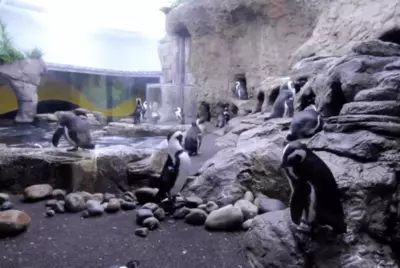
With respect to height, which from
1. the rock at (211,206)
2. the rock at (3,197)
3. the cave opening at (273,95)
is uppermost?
the cave opening at (273,95)

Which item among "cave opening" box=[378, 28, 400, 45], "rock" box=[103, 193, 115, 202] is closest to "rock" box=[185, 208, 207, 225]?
"rock" box=[103, 193, 115, 202]

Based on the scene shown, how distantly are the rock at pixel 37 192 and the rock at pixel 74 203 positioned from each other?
0.34 metres

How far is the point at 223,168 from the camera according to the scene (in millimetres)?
3070

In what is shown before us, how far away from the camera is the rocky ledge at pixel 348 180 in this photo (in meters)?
1.67

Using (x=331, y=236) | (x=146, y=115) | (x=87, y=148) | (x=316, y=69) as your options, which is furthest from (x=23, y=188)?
(x=146, y=115)

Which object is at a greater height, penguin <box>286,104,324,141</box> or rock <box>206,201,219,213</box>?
penguin <box>286,104,324,141</box>

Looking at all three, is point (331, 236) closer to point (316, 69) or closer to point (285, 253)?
point (285, 253)

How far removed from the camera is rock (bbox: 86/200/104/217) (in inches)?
106

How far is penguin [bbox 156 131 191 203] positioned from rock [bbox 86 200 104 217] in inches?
18.4

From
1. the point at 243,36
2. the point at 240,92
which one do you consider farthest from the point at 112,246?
the point at 243,36

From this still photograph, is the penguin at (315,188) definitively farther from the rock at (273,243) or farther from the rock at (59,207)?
the rock at (59,207)

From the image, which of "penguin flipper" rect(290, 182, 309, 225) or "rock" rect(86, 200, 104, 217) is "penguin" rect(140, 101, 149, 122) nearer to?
"rock" rect(86, 200, 104, 217)

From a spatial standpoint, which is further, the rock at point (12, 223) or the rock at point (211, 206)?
the rock at point (211, 206)

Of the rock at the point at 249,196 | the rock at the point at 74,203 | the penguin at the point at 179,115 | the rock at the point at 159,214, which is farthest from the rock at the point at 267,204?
the penguin at the point at 179,115
